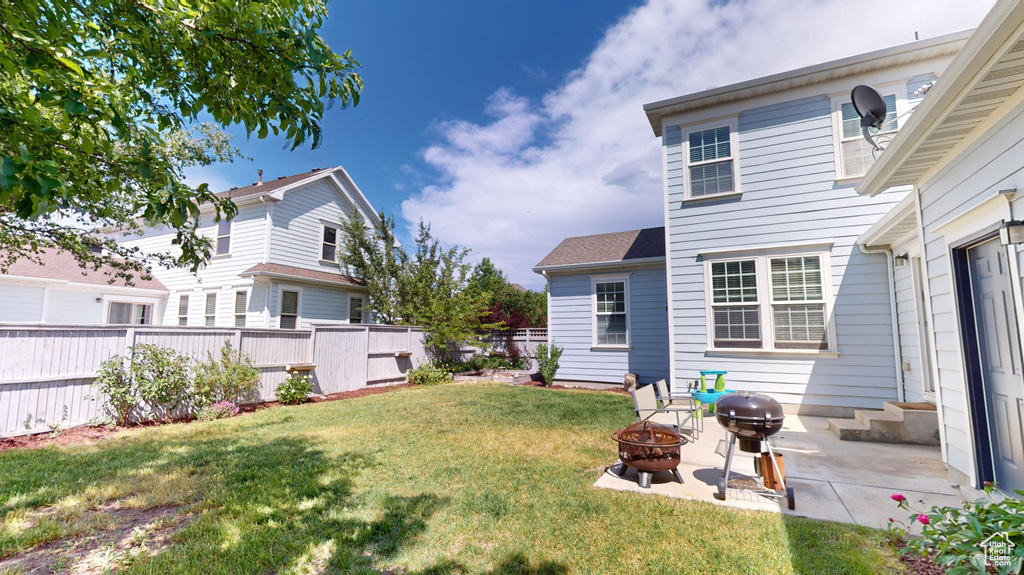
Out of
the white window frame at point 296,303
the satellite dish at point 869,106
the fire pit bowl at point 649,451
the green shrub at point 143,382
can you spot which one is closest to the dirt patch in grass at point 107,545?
the fire pit bowl at point 649,451

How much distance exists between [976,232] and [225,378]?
10.7 meters

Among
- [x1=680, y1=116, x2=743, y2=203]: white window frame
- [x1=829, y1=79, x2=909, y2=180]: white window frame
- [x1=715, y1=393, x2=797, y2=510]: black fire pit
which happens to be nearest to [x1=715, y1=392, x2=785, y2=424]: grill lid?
[x1=715, y1=393, x2=797, y2=510]: black fire pit

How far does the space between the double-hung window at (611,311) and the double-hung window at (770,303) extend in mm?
2986

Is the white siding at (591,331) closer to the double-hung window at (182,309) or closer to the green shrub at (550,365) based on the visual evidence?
the green shrub at (550,365)

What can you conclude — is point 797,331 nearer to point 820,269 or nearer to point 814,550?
→ point 820,269

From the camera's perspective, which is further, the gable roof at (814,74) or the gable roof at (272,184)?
the gable roof at (272,184)

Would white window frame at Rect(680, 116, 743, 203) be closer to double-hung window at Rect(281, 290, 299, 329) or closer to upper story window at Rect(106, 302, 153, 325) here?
double-hung window at Rect(281, 290, 299, 329)

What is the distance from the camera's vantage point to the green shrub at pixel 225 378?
7.66 metres

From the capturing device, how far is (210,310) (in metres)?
14.2

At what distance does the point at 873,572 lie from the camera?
2607 mm

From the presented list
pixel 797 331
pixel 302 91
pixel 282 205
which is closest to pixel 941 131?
pixel 797 331

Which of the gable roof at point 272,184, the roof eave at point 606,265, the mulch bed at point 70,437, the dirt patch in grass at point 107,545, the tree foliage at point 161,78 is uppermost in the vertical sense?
the gable roof at point 272,184

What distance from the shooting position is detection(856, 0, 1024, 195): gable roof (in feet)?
8.73

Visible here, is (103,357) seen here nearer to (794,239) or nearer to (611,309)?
(611,309)
